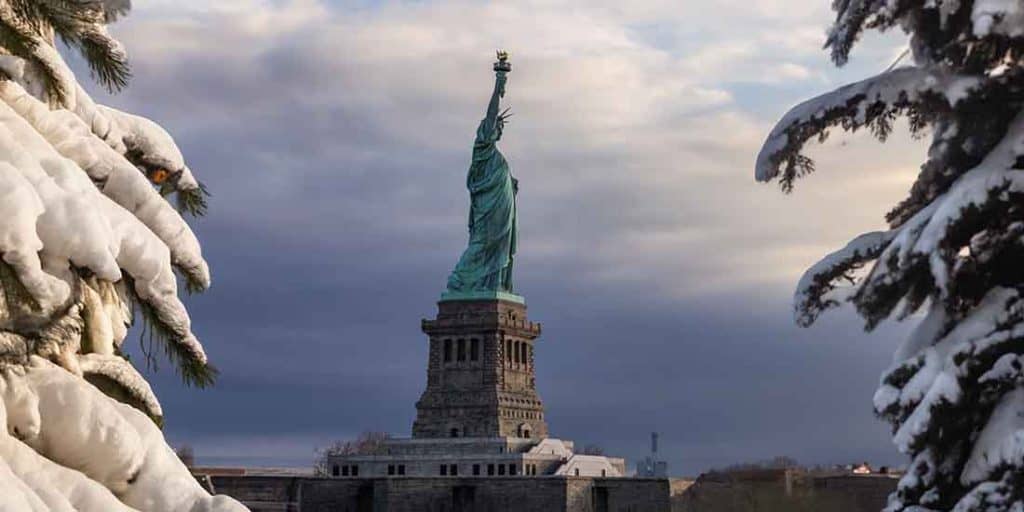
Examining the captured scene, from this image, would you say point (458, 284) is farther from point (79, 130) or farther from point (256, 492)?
point (79, 130)

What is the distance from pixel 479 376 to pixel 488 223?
32.2ft

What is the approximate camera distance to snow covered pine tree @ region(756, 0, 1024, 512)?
11.8 metres

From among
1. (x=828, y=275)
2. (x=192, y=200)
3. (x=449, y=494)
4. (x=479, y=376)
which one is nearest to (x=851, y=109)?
(x=828, y=275)

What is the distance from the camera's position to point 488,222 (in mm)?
85625

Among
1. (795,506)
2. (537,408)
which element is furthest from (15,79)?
(537,408)

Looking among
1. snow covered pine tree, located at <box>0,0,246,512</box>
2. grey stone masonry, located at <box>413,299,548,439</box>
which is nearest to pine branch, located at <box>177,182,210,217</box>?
snow covered pine tree, located at <box>0,0,246,512</box>

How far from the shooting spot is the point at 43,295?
5641 mm

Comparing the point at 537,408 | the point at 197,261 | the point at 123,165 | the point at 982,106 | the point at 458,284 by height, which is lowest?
the point at 197,261

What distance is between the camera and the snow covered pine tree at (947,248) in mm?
11781

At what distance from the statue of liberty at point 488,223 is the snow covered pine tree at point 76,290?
77.6 meters

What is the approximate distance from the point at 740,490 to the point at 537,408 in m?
18.4

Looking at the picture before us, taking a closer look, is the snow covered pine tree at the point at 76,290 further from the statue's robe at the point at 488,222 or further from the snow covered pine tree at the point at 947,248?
the statue's robe at the point at 488,222

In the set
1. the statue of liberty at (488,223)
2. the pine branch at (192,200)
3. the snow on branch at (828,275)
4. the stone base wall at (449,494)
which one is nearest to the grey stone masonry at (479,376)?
the statue of liberty at (488,223)

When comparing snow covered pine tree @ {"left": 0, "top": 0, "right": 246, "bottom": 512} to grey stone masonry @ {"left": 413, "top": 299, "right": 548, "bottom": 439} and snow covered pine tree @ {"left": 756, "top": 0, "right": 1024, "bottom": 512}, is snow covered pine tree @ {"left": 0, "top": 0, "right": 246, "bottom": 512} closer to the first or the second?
snow covered pine tree @ {"left": 756, "top": 0, "right": 1024, "bottom": 512}
